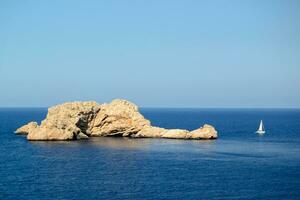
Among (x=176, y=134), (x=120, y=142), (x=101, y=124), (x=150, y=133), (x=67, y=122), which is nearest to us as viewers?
(x=120, y=142)

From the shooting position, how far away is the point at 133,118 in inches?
5413

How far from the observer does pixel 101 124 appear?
142 meters

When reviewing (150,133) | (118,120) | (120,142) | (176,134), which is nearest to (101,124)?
(118,120)

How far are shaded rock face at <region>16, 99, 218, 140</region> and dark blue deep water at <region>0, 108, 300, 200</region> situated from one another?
25.7 ft

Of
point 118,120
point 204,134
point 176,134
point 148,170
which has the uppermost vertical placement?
point 118,120

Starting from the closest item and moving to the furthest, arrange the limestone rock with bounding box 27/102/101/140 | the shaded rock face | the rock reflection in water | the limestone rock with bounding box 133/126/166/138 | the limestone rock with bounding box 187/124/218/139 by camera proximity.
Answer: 1. the rock reflection in water
2. the limestone rock with bounding box 27/102/101/140
3. the shaded rock face
4. the limestone rock with bounding box 187/124/218/139
5. the limestone rock with bounding box 133/126/166/138

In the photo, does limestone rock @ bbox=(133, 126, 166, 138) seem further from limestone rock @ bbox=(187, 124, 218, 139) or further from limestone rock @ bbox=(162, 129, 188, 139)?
limestone rock @ bbox=(187, 124, 218, 139)

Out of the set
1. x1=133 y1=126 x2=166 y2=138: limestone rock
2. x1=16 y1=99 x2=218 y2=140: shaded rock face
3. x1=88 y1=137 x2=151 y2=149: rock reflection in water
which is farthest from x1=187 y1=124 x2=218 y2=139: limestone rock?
x1=88 y1=137 x2=151 y2=149: rock reflection in water

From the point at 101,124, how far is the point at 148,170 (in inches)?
2330

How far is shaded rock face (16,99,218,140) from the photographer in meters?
127

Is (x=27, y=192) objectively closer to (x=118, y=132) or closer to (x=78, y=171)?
(x=78, y=171)

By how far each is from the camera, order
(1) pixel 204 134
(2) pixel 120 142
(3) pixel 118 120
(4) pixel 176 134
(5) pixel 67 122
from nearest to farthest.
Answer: (2) pixel 120 142
(5) pixel 67 122
(1) pixel 204 134
(4) pixel 176 134
(3) pixel 118 120

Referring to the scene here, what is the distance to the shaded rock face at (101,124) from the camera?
127 meters

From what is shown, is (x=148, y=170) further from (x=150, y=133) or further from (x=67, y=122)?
(x=150, y=133)
